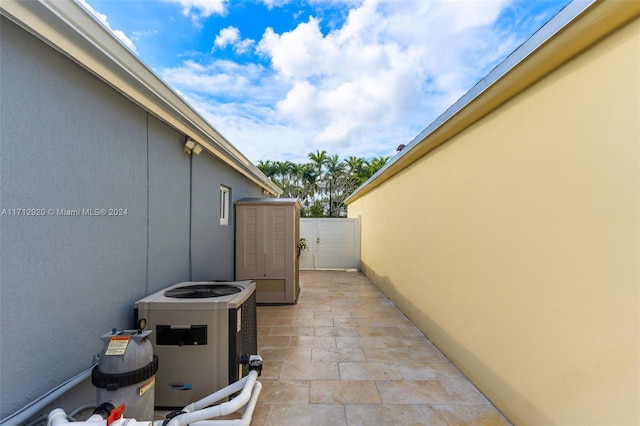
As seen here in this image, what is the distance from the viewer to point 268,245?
240 inches

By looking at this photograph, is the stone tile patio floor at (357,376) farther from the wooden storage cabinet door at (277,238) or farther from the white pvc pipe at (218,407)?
the wooden storage cabinet door at (277,238)

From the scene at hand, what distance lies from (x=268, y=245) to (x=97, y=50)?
4.57 m

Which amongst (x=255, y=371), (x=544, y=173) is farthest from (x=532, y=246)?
(x=255, y=371)


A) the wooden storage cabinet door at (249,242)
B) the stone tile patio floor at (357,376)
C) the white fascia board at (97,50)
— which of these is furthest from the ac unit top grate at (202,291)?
the wooden storage cabinet door at (249,242)

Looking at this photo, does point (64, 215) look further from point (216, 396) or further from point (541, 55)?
point (541, 55)

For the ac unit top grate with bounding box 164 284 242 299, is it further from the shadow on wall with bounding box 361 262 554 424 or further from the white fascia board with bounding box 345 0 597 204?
the white fascia board with bounding box 345 0 597 204

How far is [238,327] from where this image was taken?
2.66m

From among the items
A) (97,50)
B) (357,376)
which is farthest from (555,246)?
(97,50)

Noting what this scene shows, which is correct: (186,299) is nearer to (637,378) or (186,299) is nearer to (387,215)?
(637,378)

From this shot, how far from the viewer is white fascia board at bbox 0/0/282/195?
1506mm

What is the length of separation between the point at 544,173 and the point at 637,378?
52.8 inches

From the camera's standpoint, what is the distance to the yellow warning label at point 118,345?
1.84 meters

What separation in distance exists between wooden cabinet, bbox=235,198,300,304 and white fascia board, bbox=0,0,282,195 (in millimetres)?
2977

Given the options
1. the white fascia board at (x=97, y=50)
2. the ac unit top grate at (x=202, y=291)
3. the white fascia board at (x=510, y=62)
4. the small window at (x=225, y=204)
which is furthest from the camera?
the small window at (x=225, y=204)
